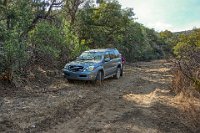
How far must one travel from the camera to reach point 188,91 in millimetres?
12047

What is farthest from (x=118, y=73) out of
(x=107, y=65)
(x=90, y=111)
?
(x=90, y=111)

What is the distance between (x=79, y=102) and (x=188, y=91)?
12.6ft

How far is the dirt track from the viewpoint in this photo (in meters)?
8.87

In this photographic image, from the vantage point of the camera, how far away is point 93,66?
16.2 meters

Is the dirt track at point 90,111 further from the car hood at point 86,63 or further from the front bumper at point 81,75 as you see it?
the car hood at point 86,63

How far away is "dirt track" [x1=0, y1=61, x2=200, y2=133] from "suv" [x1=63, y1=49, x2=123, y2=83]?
3.35 ft

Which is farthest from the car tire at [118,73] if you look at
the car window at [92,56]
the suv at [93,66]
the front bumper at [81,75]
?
the front bumper at [81,75]

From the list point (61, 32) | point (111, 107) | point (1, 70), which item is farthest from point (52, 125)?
point (61, 32)

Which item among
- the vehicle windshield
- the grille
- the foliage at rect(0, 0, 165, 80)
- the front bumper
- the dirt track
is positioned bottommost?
the dirt track

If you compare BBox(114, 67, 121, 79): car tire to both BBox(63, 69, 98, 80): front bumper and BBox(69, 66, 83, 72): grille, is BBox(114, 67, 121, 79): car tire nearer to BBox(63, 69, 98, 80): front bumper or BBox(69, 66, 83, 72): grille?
BBox(63, 69, 98, 80): front bumper

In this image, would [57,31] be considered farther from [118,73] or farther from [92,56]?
[118,73]

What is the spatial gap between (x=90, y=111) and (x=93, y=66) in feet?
18.9

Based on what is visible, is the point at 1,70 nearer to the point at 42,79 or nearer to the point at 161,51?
the point at 42,79

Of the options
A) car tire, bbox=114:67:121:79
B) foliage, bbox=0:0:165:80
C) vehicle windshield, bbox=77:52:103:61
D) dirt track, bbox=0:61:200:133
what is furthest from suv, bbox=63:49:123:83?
foliage, bbox=0:0:165:80
